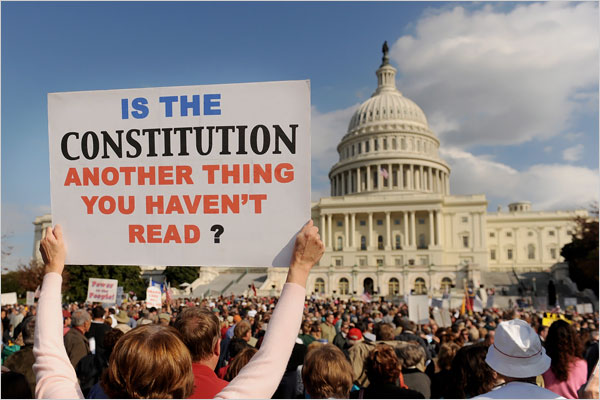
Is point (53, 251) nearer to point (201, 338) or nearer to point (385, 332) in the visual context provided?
point (201, 338)

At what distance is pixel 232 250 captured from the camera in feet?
10.7

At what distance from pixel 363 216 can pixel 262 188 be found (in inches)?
3315

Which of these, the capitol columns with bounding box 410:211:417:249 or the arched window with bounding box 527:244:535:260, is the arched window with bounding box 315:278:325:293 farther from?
the arched window with bounding box 527:244:535:260

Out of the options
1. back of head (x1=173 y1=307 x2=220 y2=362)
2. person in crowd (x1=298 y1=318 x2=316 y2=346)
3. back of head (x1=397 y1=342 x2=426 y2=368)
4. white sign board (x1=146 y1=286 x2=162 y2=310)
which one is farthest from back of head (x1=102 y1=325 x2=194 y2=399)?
white sign board (x1=146 y1=286 x2=162 y2=310)

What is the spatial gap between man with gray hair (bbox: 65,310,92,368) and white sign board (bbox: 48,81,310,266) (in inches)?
172

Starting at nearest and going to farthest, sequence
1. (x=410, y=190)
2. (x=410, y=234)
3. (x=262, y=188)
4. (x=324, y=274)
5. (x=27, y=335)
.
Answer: (x=262, y=188)
(x=27, y=335)
(x=324, y=274)
(x=410, y=234)
(x=410, y=190)

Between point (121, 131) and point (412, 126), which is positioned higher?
point (412, 126)

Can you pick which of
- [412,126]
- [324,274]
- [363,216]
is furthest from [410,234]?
[412,126]

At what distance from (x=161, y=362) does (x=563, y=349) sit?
408cm

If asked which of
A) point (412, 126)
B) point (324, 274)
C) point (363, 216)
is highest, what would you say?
point (412, 126)

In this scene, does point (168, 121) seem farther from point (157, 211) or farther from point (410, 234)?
point (410, 234)

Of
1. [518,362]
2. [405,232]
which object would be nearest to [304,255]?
[518,362]

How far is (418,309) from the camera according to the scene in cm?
1572

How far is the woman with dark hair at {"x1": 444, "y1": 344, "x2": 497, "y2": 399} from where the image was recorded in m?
4.52
